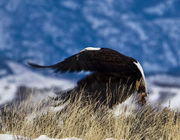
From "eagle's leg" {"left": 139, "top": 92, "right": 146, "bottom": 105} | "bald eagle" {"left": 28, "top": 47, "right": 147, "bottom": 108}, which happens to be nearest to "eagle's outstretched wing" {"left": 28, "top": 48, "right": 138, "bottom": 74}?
"bald eagle" {"left": 28, "top": 47, "right": 147, "bottom": 108}

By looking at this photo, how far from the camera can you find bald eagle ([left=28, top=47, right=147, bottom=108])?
7.54 meters

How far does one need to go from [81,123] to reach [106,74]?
0.99 metres

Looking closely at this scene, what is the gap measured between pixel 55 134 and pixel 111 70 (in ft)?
4.91

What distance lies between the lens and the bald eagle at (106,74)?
297 inches

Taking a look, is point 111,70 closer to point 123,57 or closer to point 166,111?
point 123,57

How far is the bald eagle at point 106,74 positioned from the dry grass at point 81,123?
0.27 metres

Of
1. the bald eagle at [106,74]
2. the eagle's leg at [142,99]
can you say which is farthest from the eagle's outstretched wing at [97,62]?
the eagle's leg at [142,99]

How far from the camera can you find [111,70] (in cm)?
753

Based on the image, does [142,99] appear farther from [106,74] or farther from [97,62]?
[97,62]

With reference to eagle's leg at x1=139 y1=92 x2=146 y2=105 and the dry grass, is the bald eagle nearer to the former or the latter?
eagle's leg at x1=139 y1=92 x2=146 y2=105

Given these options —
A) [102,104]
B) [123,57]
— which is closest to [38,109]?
[102,104]

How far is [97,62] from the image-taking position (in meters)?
7.51

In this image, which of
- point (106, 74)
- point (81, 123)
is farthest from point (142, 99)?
point (81, 123)

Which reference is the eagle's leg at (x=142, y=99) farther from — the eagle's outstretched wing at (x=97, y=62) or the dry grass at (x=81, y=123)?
the eagle's outstretched wing at (x=97, y=62)
